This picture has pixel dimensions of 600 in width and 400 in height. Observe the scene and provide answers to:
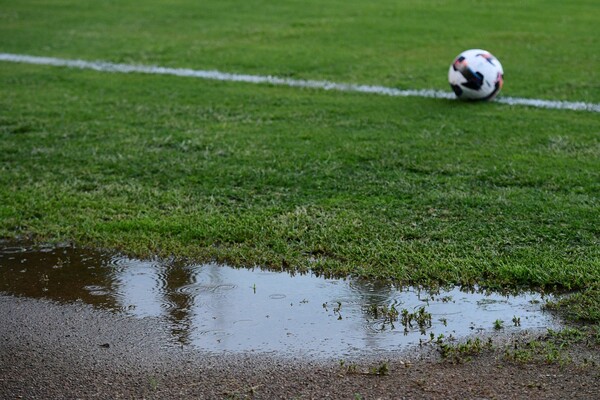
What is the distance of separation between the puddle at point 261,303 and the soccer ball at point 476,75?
4.78 meters

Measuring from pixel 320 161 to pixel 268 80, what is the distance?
12.3 feet

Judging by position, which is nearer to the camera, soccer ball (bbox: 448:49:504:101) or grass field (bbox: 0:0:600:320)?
grass field (bbox: 0:0:600:320)

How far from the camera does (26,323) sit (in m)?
4.84

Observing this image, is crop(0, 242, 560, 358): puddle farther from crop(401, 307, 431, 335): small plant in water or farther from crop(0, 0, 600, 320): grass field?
crop(0, 0, 600, 320): grass field

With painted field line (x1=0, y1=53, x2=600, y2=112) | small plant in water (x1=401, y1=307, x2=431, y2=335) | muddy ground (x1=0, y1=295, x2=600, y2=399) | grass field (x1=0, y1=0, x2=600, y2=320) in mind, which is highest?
painted field line (x1=0, y1=53, x2=600, y2=112)

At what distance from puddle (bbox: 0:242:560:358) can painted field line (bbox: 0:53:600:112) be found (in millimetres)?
4982

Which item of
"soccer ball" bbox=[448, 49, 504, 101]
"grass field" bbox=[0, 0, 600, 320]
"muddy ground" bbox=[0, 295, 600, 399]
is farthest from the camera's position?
"soccer ball" bbox=[448, 49, 504, 101]

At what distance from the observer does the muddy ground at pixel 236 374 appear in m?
4.02

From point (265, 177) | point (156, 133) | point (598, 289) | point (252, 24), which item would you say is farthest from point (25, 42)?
point (598, 289)

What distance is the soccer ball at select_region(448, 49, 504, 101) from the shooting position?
9531 mm

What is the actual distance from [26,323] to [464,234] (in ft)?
9.18

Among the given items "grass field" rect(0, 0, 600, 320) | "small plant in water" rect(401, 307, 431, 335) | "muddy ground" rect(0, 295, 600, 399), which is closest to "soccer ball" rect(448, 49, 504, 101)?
"grass field" rect(0, 0, 600, 320)

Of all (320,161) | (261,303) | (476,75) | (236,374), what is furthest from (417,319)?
(476,75)

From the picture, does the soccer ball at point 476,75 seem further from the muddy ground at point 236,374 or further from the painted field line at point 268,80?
the muddy ground at point 236,374
